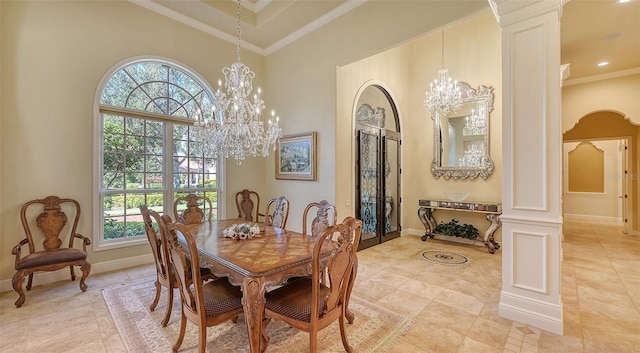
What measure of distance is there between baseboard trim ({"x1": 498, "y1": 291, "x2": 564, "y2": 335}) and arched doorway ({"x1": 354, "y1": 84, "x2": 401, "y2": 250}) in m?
2.53

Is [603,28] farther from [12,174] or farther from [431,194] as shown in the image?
[12,174]

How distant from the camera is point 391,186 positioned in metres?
5.70

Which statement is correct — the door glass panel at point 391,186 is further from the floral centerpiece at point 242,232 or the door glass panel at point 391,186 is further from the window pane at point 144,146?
the window pane at point 144,146

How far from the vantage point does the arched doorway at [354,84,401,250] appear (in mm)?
4961

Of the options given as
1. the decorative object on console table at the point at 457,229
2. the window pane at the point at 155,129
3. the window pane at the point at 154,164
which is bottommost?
the decorative object on console table at the point at 457,229

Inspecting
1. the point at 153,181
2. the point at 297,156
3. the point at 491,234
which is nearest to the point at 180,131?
the point at 153,181

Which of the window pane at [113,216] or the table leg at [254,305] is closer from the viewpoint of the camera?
the table leg at [254,305]

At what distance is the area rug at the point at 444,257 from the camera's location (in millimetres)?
4160

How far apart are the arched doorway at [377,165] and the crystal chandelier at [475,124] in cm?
136

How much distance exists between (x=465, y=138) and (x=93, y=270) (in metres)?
6.68

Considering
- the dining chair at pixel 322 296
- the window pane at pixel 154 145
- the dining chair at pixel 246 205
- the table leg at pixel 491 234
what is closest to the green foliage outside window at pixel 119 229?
the window pane at pixel 154 145

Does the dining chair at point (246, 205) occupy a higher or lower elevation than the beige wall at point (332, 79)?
lower

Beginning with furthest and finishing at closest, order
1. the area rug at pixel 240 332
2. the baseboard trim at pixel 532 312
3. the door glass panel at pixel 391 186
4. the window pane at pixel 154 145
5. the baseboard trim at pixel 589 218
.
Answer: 1. the baseboard trim at pixel 589 218
2. the door glass panel at pixel 391 186
3. the window pane at pixel 154 145
4. the baseboard trim at pixel 532 312
5. the area rug at pixel 240 332

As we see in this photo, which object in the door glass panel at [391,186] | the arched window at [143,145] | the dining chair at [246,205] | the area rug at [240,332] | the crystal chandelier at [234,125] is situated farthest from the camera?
the door glass panel at [391,186]
